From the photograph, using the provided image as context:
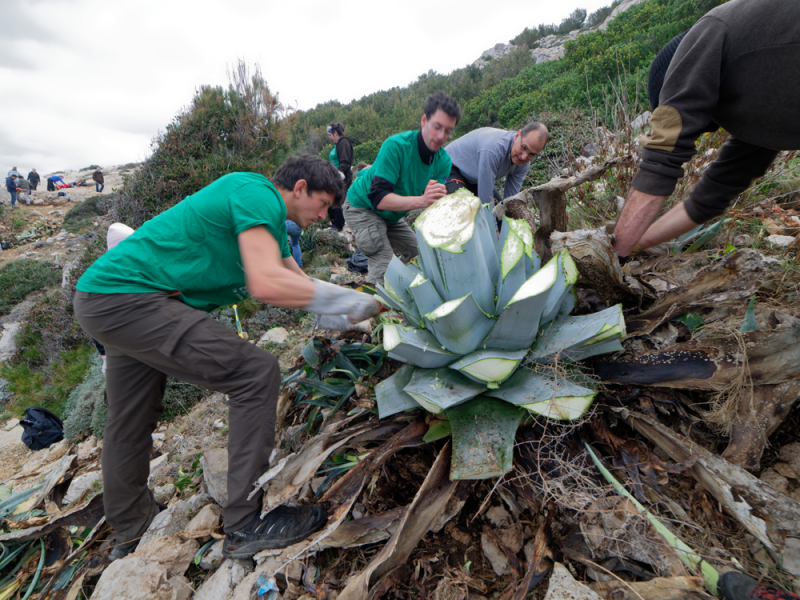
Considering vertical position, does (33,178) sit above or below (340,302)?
above

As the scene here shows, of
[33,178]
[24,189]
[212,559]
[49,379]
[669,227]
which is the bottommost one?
[49,379]

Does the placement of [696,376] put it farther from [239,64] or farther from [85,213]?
[85,213]

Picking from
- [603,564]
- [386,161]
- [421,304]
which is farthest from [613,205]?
[603,564]

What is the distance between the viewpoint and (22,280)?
989 cm

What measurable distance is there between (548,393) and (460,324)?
0.31 metres

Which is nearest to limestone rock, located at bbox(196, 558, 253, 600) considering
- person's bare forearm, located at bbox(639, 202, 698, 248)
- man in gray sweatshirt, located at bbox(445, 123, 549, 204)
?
person's bare forearm, located at bbox(639, 202, 698, 248)

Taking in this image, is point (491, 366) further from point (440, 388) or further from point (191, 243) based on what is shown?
point (191, 243)

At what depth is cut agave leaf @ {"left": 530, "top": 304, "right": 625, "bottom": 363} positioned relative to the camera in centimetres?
105

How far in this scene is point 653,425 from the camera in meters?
1.07

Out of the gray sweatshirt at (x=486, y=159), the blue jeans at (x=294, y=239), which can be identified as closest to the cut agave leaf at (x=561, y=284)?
the gray sweatshirt at (x=486, y=159)

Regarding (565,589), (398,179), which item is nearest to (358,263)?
(398,179)

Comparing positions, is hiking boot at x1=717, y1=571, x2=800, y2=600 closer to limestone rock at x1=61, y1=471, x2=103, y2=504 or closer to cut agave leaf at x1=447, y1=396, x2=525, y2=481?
cut agave leaf at x1=447, y1=396, x2=525, y2=481

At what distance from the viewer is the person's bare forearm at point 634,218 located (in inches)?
57.2

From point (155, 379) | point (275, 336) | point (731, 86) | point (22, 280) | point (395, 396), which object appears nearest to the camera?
point (395, 396)
